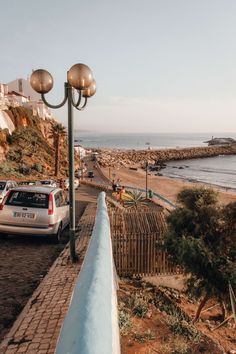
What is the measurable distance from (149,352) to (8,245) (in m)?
5.90

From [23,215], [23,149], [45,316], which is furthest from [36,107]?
[45,316]

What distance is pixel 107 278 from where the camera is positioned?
243 centimetres

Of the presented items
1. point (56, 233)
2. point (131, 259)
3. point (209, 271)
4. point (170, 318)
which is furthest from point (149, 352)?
point (56, 233)

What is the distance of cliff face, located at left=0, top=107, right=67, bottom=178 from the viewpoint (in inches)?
1569

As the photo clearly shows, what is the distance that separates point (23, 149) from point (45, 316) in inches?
1768

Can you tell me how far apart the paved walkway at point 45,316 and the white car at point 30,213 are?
Answer: 229cm

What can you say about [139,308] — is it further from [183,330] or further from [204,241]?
[204,241]

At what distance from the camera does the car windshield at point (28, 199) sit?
9.14m

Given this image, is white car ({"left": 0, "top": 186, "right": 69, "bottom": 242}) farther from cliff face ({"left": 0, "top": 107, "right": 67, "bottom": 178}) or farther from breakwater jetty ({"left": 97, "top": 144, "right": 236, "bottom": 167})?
breakwater jetty ({"left": 97, "top": 144, "right": 236, "bottom": 167})

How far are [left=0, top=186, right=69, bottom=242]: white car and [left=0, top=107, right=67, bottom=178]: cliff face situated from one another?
1018 inches

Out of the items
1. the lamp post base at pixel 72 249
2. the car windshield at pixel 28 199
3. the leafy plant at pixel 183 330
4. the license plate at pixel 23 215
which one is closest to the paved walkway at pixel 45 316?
the lamp post base at pixel 72 249

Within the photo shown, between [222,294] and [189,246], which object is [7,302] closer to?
[189,246]

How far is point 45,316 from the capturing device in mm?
Answer: 4363

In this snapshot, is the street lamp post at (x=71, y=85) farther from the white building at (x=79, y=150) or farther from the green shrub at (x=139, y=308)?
the white building at (x=79, y=150)
